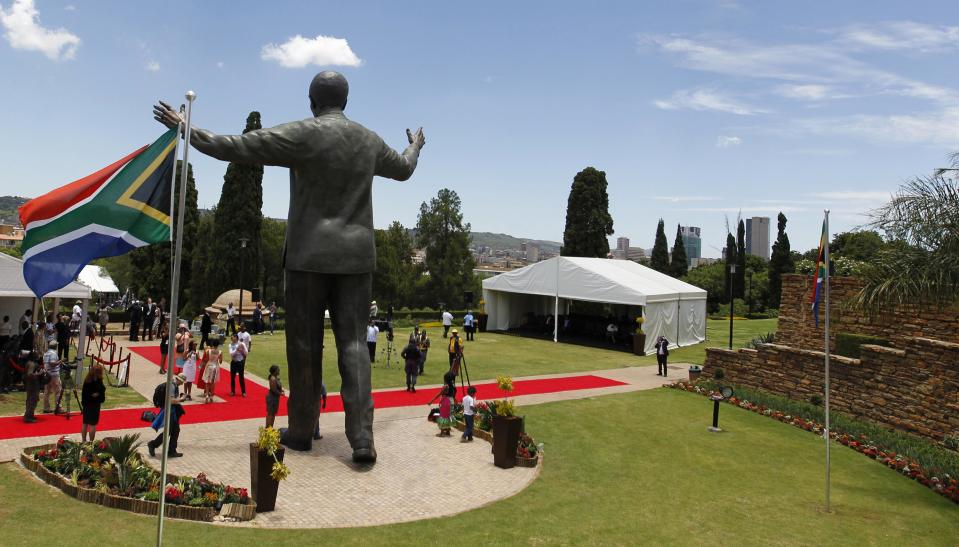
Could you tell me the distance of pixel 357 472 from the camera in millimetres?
9523

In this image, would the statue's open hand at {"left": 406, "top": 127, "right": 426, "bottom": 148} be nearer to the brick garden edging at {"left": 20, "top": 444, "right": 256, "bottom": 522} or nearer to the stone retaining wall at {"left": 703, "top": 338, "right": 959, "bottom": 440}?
the brick garden edging at {"left": 20, "top": 444, "right": 256, "bottom": 522}

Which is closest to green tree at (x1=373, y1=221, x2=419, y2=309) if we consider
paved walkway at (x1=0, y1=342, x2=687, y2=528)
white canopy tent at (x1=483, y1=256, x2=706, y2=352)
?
white canopy tent at (x1=483, y1=256, x2=706, y2=352)

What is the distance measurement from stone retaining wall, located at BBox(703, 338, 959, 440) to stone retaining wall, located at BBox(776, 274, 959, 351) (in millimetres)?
784

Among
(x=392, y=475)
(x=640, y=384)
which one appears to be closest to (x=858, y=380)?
(x=640, y=384)

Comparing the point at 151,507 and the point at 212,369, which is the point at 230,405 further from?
the point at 151,507

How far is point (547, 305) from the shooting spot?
3522 centimetres

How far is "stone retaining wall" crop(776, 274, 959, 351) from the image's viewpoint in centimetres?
1628

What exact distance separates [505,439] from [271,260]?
44.1 metres

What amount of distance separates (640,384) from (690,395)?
1916mm

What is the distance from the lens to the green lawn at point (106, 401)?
40.8 feet

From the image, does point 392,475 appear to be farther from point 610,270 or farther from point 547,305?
point 547,305

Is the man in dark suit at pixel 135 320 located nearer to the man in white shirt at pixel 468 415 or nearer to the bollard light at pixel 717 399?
the man in white shirt at pixel 468 415

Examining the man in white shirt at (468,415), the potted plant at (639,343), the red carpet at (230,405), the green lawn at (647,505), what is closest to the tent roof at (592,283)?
the potted plant at (639,343)

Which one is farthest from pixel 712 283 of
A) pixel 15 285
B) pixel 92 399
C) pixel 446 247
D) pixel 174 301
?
pixel 174 301
